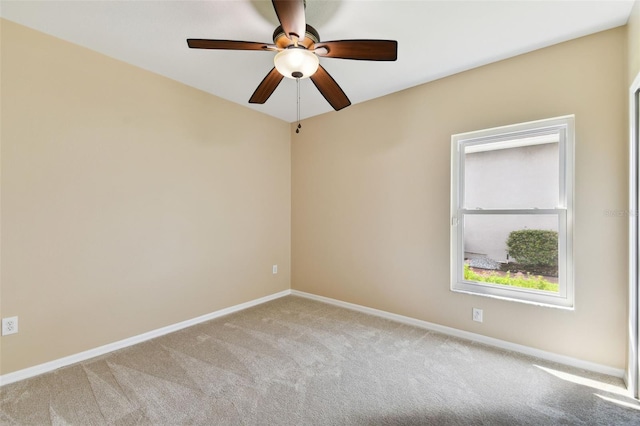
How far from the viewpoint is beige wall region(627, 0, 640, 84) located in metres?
1.79

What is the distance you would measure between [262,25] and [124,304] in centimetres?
263

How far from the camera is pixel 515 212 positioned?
2582 millimetres

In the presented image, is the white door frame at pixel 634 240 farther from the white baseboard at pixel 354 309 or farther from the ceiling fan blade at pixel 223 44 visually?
the ceiling fan blade at pixel 223 44

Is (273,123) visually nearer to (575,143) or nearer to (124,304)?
(124,304)

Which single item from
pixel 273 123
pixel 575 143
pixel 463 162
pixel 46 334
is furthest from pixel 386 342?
pixel 273 123

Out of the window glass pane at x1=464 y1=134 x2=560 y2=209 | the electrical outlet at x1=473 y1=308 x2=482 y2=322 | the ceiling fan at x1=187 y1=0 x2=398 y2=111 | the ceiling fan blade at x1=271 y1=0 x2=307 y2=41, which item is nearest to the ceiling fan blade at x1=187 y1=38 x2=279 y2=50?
the ceiling fan at x1=187 y1=0 x2=398 y2=111

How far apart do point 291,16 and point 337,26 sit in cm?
75

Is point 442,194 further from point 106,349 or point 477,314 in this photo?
point 106,349

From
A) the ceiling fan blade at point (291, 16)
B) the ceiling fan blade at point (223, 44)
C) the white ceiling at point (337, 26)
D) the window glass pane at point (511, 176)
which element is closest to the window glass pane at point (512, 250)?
the window glass pane at point (511, 176)

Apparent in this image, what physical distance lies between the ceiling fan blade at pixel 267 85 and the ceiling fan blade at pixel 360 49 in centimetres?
42

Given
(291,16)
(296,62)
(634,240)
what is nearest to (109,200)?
(296,62)

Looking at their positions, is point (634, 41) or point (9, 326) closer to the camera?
point (634, 41)

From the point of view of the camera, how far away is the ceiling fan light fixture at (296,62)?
71.2 inches

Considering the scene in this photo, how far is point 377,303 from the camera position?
3.41m
